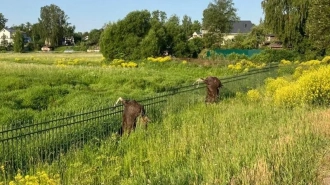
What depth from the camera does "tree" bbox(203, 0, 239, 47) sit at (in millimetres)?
88613

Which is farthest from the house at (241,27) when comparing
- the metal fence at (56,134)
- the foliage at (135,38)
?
the metal fence at (56,134)

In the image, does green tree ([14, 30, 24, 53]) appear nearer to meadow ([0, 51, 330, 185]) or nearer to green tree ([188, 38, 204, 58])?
green tree ([188, 38, 204, 58])

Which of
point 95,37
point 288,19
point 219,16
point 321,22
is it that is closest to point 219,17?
point 219,16

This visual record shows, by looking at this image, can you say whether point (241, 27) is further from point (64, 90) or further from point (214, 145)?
point (214, 145)

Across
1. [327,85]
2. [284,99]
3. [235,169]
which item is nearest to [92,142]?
[235,169]

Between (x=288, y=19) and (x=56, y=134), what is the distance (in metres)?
40.2

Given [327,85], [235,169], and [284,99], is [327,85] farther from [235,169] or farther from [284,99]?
[235,169]

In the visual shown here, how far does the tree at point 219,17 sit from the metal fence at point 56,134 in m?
72.5

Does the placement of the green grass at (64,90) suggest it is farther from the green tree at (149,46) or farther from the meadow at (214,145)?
the green tree at (149,46)

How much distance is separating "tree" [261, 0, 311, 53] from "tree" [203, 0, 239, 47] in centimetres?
3498

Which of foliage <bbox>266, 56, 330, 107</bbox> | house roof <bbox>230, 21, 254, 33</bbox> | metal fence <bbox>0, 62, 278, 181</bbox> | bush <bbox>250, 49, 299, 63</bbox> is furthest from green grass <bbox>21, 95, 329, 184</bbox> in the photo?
house roof <bbox>230, 21, 254, 33</bbox>

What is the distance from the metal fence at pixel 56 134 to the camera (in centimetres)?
756

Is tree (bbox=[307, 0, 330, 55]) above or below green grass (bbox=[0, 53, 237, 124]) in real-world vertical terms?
above

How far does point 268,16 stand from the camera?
152 ft
